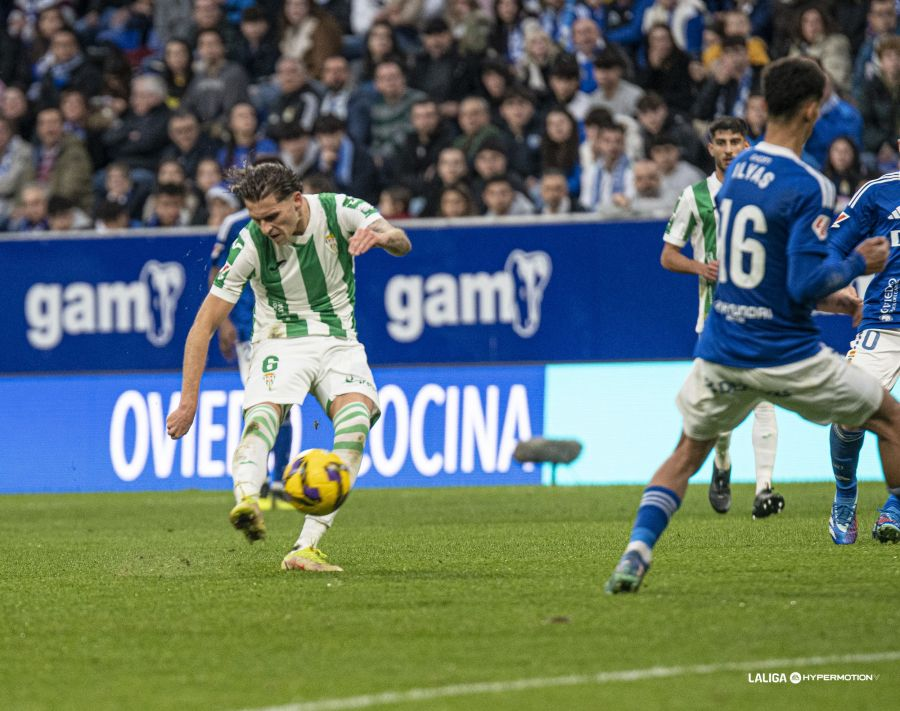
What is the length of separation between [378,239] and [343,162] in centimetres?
952

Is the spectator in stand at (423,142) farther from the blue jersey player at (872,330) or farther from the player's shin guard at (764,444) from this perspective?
the blue jersey player at (872,330)

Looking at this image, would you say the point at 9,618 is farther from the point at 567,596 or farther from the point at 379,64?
the point at 379,64

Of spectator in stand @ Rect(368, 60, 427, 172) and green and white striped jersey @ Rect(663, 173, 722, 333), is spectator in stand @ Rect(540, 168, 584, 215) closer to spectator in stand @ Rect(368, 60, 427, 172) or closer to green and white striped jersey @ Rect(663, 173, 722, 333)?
spectator in stand @ Rect(368, 60, 427, 172)

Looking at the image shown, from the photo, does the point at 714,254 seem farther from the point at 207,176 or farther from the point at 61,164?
the point at 61,164

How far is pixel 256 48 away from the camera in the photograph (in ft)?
64.7

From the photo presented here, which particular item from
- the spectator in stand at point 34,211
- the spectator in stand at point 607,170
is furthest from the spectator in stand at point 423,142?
the spectator in stand at point 34,211

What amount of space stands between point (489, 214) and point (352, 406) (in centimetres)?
798

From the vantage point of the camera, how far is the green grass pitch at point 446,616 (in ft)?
16.1

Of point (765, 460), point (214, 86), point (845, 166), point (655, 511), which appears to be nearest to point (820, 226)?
point (655, 511)

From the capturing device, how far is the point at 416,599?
6918 millimetres

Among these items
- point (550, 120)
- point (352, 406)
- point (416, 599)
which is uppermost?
point (550, 120)

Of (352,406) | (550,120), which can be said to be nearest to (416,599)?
(352,406)

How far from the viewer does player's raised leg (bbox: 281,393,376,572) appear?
7945mm

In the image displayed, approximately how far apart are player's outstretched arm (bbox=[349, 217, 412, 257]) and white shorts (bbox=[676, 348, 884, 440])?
1.79 m
